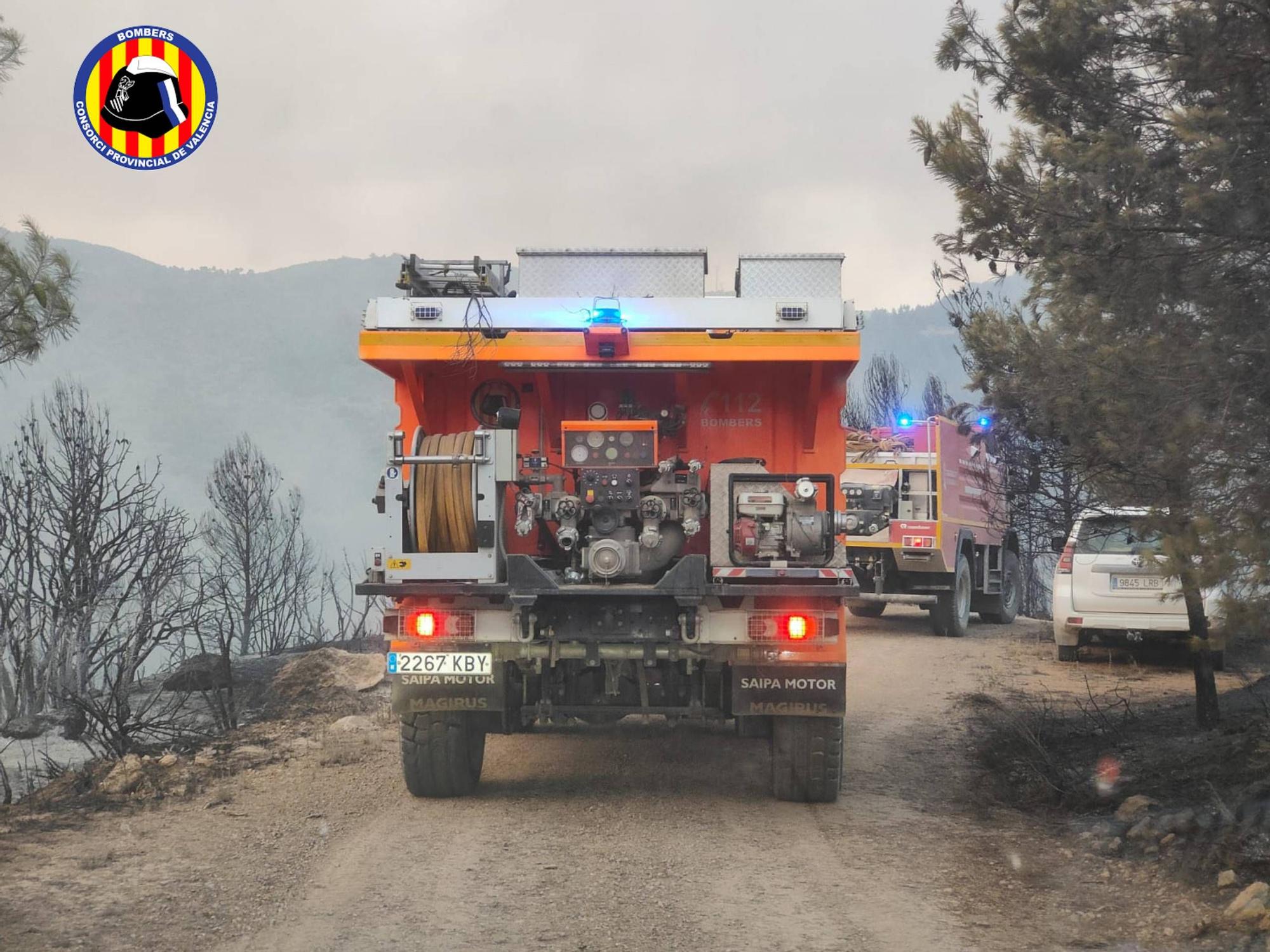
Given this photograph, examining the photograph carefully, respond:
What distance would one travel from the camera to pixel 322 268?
179 metres

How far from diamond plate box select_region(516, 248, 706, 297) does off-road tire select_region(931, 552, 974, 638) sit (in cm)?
1036

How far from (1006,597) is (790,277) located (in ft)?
45.6

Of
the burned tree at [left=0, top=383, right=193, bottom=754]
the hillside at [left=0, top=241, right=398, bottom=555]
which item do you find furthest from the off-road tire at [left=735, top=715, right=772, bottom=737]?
the hillside at [left=0, top=241, right=398, bottom=555]

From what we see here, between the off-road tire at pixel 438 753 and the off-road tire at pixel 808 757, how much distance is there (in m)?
1.75

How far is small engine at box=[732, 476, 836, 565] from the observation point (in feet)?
23.6

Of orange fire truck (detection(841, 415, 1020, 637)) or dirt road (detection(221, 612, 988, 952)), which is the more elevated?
orange fire truck (detection(841, 415, 1020, 637))

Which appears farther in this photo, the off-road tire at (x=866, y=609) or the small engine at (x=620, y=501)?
the off-road tire at (x=866, y=609)

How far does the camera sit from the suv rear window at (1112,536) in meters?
7.02

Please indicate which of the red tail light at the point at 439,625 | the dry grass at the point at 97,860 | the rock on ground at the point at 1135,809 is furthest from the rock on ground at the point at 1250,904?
the dry grass at the point at 97,860

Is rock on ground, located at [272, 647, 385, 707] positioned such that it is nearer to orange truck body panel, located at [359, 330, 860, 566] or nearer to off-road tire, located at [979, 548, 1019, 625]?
orange truck body panel, located at [359, 330, 860, 566]

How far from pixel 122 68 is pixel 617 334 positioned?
6510 mm

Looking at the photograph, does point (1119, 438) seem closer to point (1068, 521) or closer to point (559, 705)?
point (559, 705)

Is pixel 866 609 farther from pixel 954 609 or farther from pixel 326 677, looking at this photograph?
pixel 326 677

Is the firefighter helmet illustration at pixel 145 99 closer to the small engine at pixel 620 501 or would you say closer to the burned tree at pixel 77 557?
the burned tree at pixel 77 557
